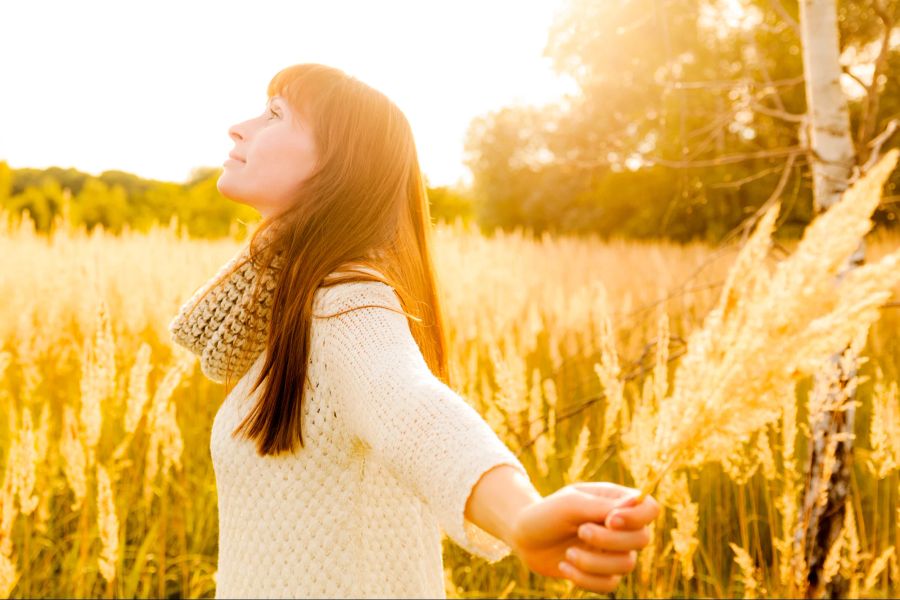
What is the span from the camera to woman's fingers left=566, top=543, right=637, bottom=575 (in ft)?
1.85

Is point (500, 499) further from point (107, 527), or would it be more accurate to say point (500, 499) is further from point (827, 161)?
point (827, 161)

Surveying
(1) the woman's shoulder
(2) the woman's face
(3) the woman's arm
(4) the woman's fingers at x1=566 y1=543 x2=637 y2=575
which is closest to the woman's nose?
(2) the woman's face

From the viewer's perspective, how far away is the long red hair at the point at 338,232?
1002 millimetres

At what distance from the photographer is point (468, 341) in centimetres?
434

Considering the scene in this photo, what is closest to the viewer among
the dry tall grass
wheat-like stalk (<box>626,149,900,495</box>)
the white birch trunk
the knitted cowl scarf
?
wheat-like stalk (<box>626,149,900,495</box>)

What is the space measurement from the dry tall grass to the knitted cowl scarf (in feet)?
2.20

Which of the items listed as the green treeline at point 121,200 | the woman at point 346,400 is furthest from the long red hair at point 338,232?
the green treeline at point 121,200

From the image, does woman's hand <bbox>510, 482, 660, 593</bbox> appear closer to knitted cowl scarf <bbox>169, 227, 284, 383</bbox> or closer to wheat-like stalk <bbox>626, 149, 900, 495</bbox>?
wheat-like stalk <bbox>626, 149, 900, 495</bbox>

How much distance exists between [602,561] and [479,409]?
2.11m

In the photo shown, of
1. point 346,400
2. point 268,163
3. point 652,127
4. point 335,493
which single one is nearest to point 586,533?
point 346,400

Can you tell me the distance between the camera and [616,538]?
561 millimetres

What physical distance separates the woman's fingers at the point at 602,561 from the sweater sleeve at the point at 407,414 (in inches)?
4.7

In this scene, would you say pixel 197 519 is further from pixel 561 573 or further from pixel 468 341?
pixel 561 573

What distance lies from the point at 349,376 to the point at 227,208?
21.5m
